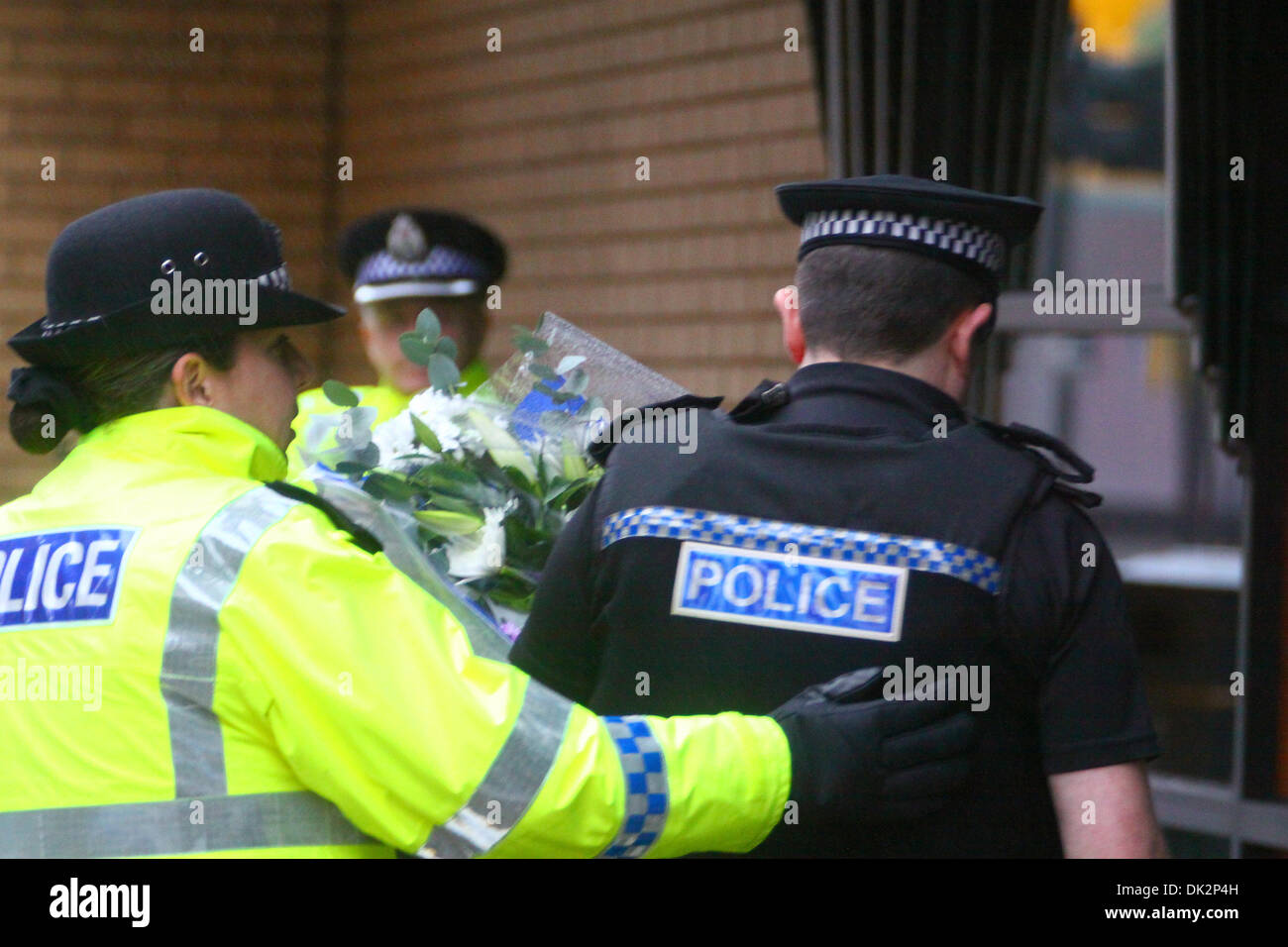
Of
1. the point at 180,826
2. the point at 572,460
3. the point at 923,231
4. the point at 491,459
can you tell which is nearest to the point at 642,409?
the point at 572,460

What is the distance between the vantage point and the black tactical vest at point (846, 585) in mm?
2027

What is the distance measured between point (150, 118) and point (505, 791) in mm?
6371

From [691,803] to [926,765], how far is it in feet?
1.03

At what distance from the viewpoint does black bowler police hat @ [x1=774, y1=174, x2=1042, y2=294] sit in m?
2.20

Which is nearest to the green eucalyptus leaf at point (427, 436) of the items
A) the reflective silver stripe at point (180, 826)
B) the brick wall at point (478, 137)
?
the reflective silver stripe at point (180, 826)

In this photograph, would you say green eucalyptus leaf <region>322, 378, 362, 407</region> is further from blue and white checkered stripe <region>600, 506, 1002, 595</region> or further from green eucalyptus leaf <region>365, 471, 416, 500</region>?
blue and white checkered stripe <region>600, 506, 1002, 595</region>

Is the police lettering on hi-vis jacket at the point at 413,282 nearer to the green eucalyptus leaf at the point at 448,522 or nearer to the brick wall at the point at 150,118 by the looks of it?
the green eucalyptus leaf at the point at 448,522

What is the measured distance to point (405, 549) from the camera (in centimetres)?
240

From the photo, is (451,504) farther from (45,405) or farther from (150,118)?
(150,118)

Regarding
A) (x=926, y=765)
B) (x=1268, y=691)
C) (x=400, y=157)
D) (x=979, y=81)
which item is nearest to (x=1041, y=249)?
(x=979, y=81)

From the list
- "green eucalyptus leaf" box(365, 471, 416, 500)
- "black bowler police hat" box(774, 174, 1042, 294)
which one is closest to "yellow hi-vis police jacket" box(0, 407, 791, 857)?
"green eucalyptus leaf" box(365, 471, 416, 500)

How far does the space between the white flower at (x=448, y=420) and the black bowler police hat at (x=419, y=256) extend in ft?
7.31

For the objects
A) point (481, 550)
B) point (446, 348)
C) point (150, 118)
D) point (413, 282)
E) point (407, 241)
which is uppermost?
point (150, 118)

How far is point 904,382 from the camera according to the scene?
7.11 feet
